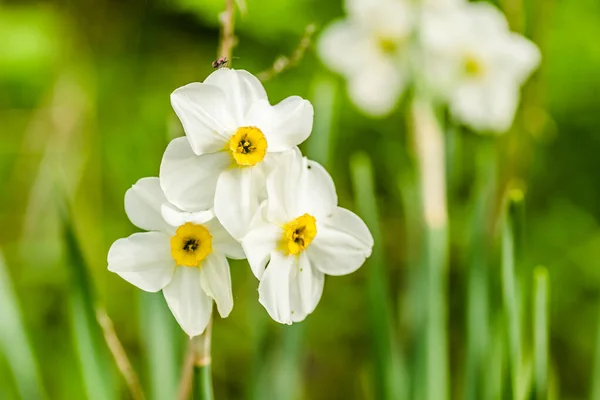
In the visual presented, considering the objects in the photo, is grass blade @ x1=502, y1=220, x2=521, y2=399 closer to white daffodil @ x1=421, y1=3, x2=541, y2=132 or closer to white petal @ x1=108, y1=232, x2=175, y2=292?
white petal @ x1=108, y1=232, x2=175, y2=292

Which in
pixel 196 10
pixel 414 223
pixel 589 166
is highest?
A: pixel 196 10

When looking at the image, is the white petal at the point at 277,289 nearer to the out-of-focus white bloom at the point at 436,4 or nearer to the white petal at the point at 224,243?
the white petal at the point at 224,243

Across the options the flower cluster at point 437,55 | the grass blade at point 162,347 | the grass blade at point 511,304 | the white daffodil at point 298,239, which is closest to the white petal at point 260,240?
the white daffodil at point 298,239

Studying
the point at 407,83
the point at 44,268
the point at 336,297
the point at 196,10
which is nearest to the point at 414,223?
the point at 407,83

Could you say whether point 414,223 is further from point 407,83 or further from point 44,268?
point 44,268

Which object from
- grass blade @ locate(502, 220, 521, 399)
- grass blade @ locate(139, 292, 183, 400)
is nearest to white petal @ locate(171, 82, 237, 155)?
grass blade @ locate(502, 220, 521, 399)

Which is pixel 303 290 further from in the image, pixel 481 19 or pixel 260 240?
pixel 481 19

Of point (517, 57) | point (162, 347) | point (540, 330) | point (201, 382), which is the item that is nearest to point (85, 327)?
point (162, 347)
